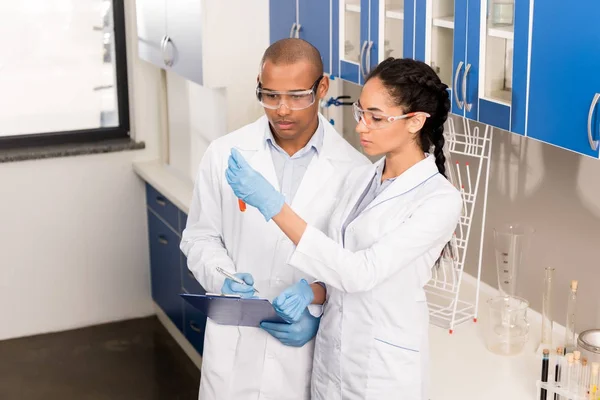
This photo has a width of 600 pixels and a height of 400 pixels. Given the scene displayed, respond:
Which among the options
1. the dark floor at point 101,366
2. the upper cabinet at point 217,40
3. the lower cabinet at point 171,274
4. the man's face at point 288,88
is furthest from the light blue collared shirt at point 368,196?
the dark floor at point 101,366

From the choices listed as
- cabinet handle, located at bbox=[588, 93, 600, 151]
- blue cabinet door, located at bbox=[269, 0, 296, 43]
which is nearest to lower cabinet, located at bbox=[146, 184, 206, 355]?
blue cabinet door, located at bbox=[269, 0, 296, 43]

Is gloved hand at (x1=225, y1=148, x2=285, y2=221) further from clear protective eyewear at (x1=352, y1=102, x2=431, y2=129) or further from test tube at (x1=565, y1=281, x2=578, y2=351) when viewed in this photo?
test tube at (x1=565, y1=281, x2=578, y2=351)

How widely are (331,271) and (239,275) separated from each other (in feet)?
1.37

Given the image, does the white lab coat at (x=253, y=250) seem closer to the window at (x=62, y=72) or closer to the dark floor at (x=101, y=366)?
the dark floor at (x=101, y=366)

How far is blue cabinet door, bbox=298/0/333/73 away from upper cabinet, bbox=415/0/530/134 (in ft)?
1.80

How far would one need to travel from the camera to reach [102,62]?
14.4 ft

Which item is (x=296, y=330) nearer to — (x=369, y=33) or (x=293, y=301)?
(x=293, y=301)

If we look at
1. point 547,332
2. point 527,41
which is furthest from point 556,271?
point 527,41

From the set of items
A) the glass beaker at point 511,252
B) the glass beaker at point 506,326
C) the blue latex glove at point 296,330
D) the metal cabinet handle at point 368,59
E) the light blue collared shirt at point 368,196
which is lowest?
the glass beaker at point 506,326

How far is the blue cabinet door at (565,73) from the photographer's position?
5.92 feet

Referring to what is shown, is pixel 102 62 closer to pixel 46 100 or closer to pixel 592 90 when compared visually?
pixel 46 100

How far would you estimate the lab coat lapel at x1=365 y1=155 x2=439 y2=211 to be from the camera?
6.24ft

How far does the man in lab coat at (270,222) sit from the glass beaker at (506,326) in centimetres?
50

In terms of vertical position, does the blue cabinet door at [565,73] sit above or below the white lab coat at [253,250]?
above
